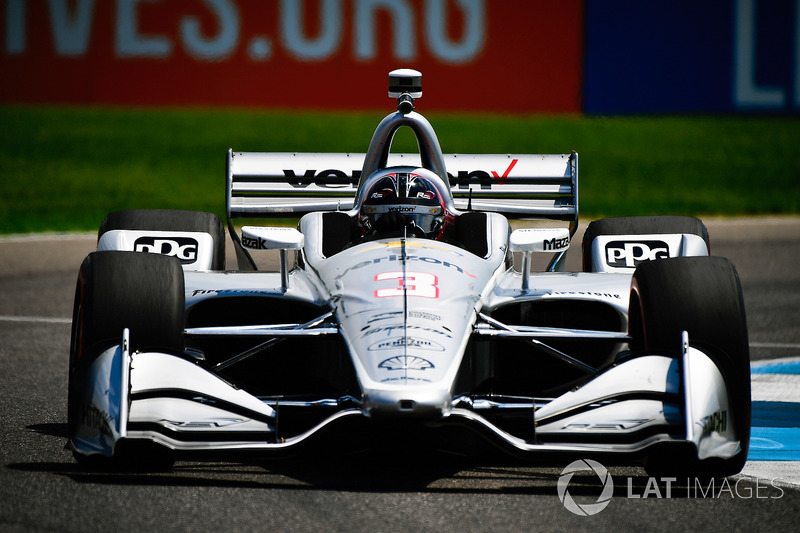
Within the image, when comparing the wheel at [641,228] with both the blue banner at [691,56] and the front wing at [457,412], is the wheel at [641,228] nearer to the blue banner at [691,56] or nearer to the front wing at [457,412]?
the front wing at [457,412]

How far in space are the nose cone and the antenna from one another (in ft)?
10.1

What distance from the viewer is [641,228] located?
731cm

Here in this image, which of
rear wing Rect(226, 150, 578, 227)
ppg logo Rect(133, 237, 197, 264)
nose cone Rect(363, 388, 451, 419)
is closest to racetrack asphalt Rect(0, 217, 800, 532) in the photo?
nose cone Rect(363, 388, 451, 419)

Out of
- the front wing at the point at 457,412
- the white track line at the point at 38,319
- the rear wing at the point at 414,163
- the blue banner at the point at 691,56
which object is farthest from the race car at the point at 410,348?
the blue banner at the point at 691,56

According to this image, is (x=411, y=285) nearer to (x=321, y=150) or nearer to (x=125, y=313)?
(x=125, y=313)

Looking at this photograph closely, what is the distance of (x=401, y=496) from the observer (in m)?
4.86

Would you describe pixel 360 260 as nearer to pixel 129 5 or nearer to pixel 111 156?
pixel 111 156

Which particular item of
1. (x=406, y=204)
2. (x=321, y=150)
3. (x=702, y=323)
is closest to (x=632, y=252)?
(x=406, y=204)

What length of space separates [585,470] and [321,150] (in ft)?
47.3

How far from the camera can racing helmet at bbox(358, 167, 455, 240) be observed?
6.41 metres

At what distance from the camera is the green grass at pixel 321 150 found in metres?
15.8

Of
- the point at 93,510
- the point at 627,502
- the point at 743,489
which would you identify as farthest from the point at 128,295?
the point at 743,489

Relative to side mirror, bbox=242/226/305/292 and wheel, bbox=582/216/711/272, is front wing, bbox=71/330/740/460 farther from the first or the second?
wheel, bbox=582/216/711/272

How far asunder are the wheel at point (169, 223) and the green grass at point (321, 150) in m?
6.18
